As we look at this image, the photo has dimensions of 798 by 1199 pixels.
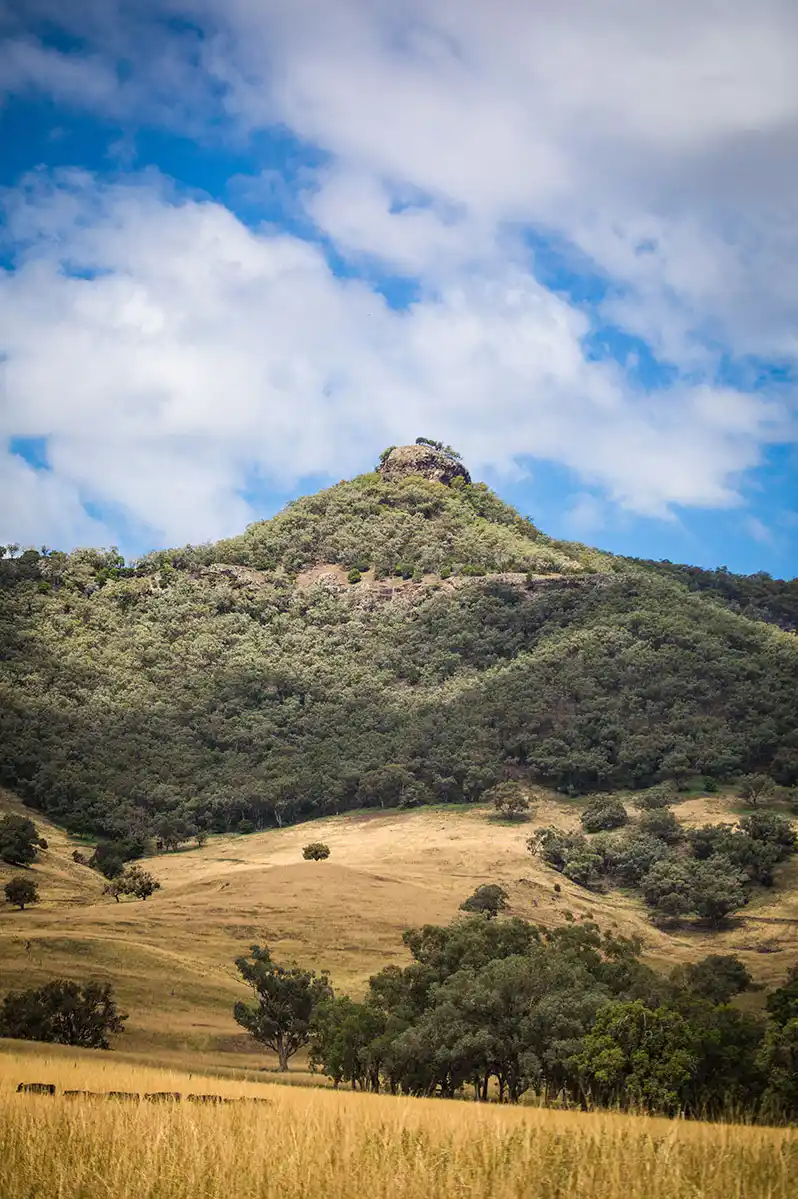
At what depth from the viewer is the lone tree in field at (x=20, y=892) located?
67312mm

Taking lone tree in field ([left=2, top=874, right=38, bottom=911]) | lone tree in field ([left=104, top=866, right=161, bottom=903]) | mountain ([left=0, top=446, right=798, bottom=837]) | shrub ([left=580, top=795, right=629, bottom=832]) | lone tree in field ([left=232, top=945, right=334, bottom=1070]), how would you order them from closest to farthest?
1. lone tree in field ([left=232, top=945, right=334, bottom=1070])
2. lone tree in field ([left=2, top=874, right=38, bottom=911])
3. lone tree in field ([left=104, top=866, right=161, bottom=903])
4. shrub ([left=580, top=795, right=629, bottom=832])
5. mountain ([left=0, top=446, right=798, bottom=837])

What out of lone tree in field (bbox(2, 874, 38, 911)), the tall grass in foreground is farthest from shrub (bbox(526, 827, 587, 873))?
the tall grass in foreground

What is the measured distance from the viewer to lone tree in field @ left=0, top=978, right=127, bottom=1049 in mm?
42312

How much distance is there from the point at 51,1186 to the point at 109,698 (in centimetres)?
13763

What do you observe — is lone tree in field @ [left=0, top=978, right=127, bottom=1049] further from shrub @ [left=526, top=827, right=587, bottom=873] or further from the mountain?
the mountain

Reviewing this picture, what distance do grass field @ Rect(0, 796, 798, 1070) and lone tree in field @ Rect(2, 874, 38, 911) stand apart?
1.02 m

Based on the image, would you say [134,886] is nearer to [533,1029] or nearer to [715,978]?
[715,978]

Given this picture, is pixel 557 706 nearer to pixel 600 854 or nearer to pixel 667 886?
pixel 600 854

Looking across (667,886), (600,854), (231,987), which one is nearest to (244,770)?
(600,854)

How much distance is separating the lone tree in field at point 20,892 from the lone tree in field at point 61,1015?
941 inches

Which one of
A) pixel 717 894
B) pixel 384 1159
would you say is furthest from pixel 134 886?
pixel 384 1159

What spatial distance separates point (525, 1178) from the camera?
20.6 feet

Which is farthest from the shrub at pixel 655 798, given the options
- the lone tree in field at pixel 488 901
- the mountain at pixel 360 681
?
the lone tree in field at pixel 488 901

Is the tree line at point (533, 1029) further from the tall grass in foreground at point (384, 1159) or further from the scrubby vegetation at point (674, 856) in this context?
the scrubby vegetation at point (674, 856)
